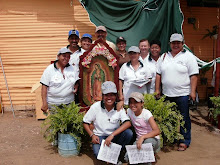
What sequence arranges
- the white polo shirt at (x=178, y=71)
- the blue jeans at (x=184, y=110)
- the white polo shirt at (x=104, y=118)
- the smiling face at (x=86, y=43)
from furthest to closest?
the smiling face at (x=86, y=43), the blue jeans at (x=184, y=110), the white polo shirt at (x=178, y=71), the white polo shirt at (x=104, y=118)

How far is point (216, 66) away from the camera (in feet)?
16.5

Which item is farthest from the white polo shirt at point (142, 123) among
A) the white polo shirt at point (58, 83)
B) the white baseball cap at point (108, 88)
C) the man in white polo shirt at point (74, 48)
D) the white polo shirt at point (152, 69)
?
the man in white polo shirt at point (74, 48)

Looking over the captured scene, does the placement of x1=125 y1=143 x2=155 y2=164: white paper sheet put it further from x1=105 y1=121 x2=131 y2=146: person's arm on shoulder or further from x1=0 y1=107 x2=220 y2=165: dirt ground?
x1=0 y1=107 x2=220 y2=165: dirt ground

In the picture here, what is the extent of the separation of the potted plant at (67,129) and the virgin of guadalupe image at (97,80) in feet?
2.03

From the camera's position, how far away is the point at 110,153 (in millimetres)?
3076

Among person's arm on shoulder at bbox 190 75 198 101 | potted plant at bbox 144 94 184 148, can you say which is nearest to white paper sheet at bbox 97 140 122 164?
potted plant at bbox 144 94 184 148

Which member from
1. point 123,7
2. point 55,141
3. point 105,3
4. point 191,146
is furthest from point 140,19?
point 55,141

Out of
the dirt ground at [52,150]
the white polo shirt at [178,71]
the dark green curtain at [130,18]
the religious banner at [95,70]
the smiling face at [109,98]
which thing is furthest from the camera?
the dark green curtain at [130,18]

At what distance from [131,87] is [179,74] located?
2.72ft

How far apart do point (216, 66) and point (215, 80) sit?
327mm

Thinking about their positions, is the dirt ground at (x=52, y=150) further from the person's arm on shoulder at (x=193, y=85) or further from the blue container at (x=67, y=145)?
the person's arm on shoulder at (x=193, y=85)

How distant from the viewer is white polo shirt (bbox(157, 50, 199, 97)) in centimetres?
370

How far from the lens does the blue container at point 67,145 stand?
11.5 feet

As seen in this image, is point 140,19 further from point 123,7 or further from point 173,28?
point 173,28
